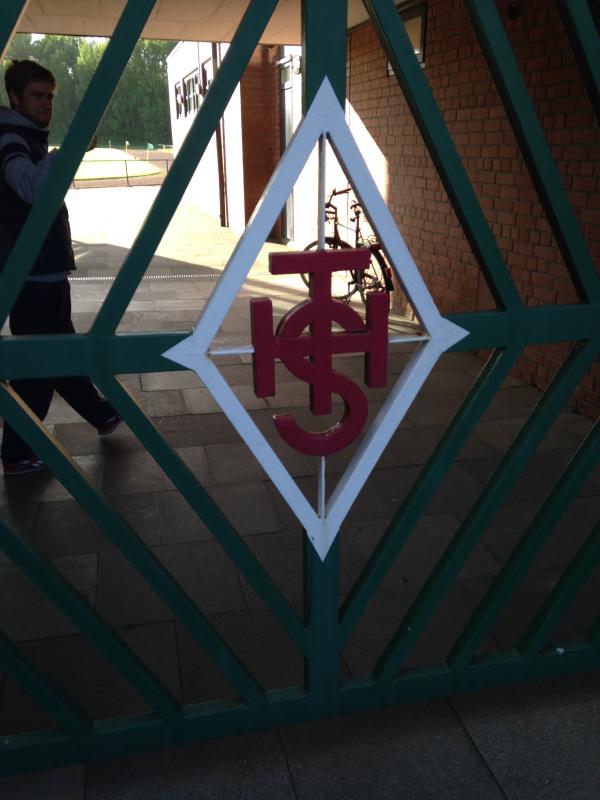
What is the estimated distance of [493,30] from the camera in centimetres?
164

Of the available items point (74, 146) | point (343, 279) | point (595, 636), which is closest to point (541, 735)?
point (595, 636)

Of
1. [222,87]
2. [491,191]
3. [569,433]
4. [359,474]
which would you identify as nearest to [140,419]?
[359,474]

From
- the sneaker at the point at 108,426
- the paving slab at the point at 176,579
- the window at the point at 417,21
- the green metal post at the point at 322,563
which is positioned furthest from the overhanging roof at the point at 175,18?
the green metal post at the point at 322,563

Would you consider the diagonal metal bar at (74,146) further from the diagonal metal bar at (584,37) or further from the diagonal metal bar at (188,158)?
the diagonal metal bar at (584,37)

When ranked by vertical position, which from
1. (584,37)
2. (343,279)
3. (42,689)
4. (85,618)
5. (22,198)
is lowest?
(343,279)

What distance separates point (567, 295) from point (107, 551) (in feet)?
10.9

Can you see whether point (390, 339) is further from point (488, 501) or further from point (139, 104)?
point (139, 104)

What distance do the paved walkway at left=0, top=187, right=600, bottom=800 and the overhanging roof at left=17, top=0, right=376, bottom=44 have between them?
4355 millimetres

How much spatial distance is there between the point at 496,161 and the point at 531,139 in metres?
3.88

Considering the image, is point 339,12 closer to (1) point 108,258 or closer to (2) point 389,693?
(2) point 389,693

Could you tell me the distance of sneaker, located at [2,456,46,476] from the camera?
3.91 m

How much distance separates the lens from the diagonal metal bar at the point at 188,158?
1523mm

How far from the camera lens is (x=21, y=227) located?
10.7 ft

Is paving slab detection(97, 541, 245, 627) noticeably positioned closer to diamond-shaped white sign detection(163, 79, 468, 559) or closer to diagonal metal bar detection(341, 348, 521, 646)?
diagonal metal bar detection(341, 348, 521, 646)
